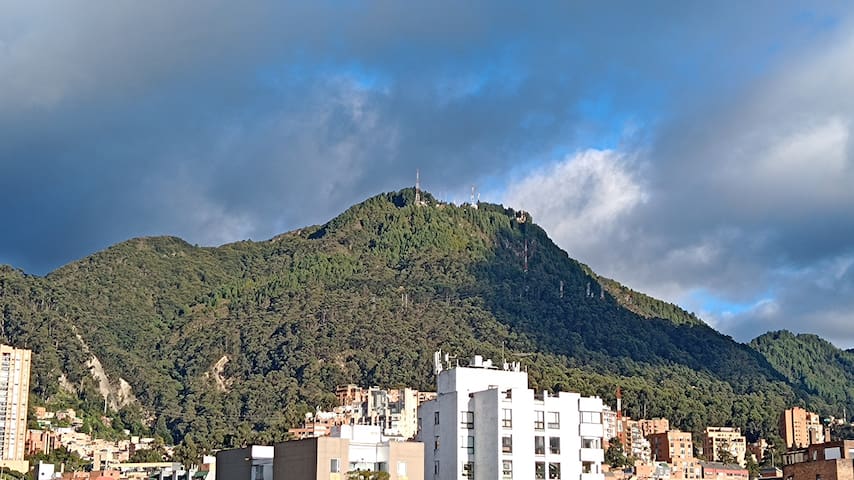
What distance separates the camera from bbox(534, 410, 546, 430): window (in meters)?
89.4

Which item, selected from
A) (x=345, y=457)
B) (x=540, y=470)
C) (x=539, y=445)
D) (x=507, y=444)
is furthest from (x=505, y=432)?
(x=345, y=457)

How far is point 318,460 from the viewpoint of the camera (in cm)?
7744

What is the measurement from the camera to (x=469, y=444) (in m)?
89.1

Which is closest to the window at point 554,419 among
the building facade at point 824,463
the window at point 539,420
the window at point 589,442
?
the window at point 539,420

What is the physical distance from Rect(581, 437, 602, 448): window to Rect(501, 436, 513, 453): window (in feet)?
21.2

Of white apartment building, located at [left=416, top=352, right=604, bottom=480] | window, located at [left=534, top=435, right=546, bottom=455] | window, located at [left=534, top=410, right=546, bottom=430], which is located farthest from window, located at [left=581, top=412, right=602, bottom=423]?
window, located at [left=534, top=435, right=546, bottom=455]

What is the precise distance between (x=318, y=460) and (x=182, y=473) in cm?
7766

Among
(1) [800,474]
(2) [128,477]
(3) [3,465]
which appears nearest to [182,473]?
(2) [128,477]

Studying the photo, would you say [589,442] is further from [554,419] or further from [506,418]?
[506,418]

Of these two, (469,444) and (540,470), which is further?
(469,444)

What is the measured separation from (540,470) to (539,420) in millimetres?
3495

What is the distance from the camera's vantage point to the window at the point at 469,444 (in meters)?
88.9

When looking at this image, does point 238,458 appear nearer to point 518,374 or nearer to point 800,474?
point 518,374

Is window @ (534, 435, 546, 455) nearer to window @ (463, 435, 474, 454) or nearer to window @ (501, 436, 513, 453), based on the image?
window @ (501, 436, 513, 453)
